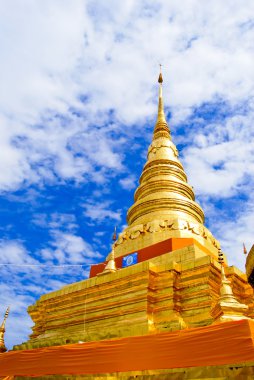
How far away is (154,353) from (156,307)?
314 cm

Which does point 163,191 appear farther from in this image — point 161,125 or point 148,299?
point 161,125

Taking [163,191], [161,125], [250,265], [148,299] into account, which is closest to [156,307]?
[148,299]

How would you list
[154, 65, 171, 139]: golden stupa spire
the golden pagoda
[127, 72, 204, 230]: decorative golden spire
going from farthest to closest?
[154, 65, 171, 139]: golden stupa spire
[127, 72, 204, 230]: decorative golden spire
the golden pagoda

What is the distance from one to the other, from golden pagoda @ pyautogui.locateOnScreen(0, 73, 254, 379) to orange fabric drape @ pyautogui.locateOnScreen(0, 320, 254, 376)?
0.05 feet

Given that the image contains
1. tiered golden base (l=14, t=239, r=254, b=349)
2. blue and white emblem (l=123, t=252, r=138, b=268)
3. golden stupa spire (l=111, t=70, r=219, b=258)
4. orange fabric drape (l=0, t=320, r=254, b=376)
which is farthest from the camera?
golden stupa spire (l=111, t=70, r=219, b=258)

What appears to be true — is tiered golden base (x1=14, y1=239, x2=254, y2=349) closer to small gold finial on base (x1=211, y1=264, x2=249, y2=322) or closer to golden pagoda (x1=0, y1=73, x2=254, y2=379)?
golden pagoda (x1=0, y1=73, x2=254, y2=379)

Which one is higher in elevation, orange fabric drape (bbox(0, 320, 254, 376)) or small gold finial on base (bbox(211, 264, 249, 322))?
small gold finial on base (bbox(211, 264, 249, 322))

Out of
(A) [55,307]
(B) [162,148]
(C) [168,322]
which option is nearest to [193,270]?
(C) [168,322]

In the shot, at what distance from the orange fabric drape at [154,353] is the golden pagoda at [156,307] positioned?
0.05ft

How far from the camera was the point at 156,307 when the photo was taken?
8.34 meters

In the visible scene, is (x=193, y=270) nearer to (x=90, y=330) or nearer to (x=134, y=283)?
(x=134, y=283)

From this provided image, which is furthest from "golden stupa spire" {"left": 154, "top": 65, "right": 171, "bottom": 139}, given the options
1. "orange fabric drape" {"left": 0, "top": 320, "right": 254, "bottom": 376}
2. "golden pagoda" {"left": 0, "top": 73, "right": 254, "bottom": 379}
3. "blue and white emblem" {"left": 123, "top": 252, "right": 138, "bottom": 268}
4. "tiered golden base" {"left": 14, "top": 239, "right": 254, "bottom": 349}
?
"orange fabric drape" {"left": 0, "top": 320, "right": 254, "bottom": 376}

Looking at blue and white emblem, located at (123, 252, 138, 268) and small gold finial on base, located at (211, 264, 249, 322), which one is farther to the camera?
blue and white emblem, located at (123, 252, 138, 268)

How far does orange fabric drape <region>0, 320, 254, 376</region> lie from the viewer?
4.55 m
